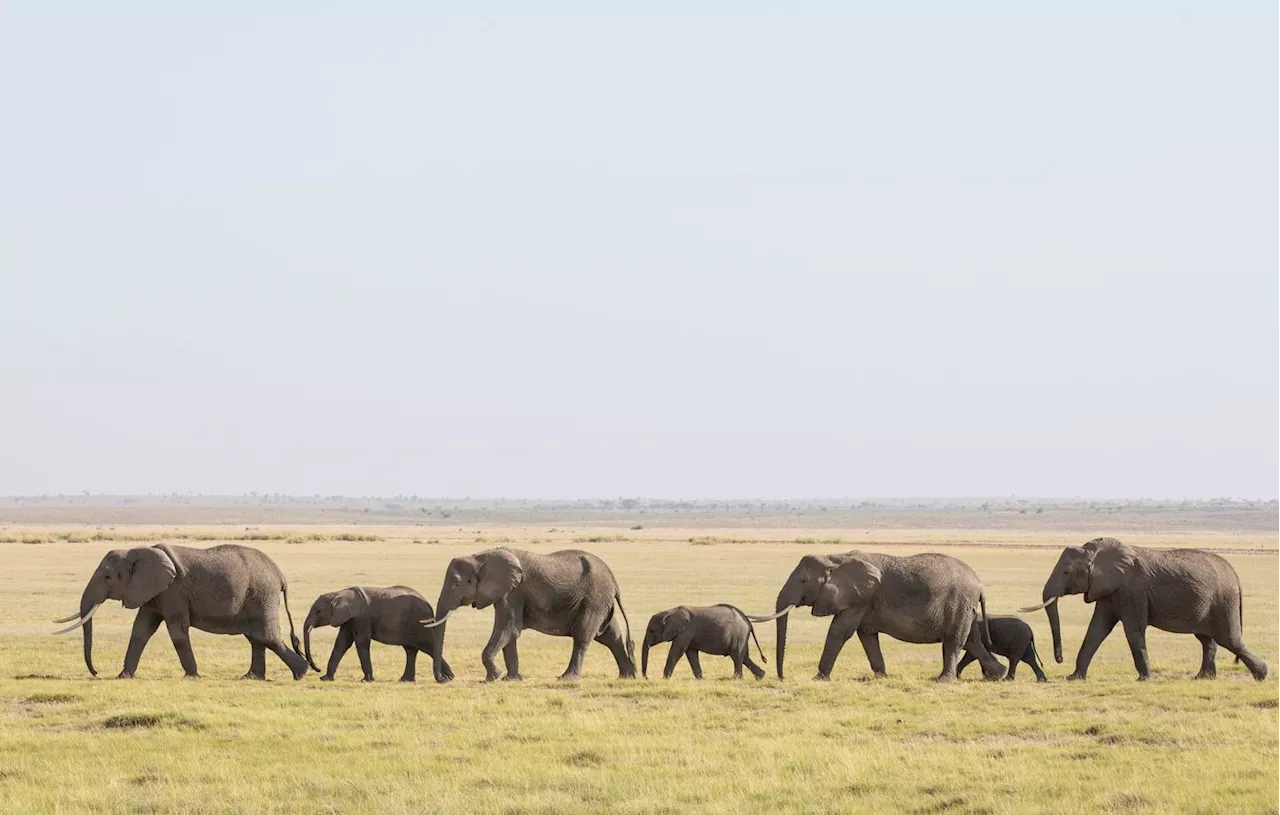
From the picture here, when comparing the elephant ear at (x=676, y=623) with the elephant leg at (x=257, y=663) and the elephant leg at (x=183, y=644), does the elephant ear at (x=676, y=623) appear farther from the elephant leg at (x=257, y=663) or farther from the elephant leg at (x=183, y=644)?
the elephant leg at (x=183, y=644)

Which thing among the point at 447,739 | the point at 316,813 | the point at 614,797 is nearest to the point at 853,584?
the point at 447,739

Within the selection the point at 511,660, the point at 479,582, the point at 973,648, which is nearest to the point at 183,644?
the point at 479,582

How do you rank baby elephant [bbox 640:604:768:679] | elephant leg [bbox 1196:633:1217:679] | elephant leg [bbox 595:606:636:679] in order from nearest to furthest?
elephant leg [bbox 1196:633:1217:679], elephant leg [bbox 595:606:636:679], baby elephant [bbox 640:604:768:679]

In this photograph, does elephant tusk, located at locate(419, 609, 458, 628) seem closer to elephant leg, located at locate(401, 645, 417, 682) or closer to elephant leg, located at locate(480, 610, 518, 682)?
elephant leg, located at locate(401, 645, 417, 682)

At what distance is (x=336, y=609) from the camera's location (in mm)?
25156

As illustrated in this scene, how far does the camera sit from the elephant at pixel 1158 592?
80.0ft

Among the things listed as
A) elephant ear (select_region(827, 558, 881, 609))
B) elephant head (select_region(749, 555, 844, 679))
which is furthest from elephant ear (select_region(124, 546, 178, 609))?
elephant ear (select_region(827, 558, 881, 609))

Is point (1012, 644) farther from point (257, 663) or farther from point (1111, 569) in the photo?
point (257, 663)

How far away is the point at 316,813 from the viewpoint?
14.5m

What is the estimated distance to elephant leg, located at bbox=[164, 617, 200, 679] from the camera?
24.5 meters

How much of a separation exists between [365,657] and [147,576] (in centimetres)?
371

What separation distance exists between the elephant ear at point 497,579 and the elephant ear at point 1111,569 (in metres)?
9.16

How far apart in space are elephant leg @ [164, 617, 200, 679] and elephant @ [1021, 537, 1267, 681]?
1363cm

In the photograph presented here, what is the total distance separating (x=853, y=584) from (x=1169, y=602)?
501 centimetres
